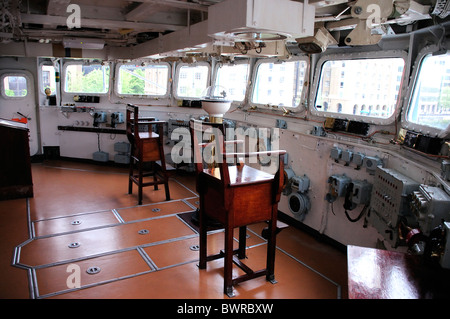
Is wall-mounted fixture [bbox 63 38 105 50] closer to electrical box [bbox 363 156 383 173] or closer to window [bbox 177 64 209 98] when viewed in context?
window [bbox 177 64 209 98]

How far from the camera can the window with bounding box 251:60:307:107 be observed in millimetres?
4859

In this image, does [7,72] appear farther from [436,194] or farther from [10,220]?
[436,194]

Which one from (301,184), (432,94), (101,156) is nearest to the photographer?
(432,94)

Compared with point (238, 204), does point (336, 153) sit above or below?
above

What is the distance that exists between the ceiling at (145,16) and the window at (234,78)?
1.47 meters

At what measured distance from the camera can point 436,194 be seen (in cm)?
224

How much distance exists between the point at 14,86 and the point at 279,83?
5897mm

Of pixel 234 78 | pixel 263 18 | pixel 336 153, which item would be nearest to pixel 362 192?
pixel 336 153

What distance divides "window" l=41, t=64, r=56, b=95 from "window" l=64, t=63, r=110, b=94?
32 centimetres

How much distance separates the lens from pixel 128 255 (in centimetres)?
364

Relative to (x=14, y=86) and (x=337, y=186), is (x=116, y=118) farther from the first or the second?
(x=337, y=186)

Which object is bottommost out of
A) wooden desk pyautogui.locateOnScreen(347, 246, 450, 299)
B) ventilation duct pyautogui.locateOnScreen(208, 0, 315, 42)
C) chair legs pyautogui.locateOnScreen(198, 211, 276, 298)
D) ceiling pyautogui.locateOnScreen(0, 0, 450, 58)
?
chair legs pyautogui.locateOnScreen(198, 211, 276, 298)

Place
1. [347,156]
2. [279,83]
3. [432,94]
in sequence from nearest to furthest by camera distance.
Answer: [432,94] < [347,156] < [279,83]

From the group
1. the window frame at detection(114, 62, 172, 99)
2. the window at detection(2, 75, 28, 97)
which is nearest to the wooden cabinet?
the window frame at detection(114, 62, 172, 99)
